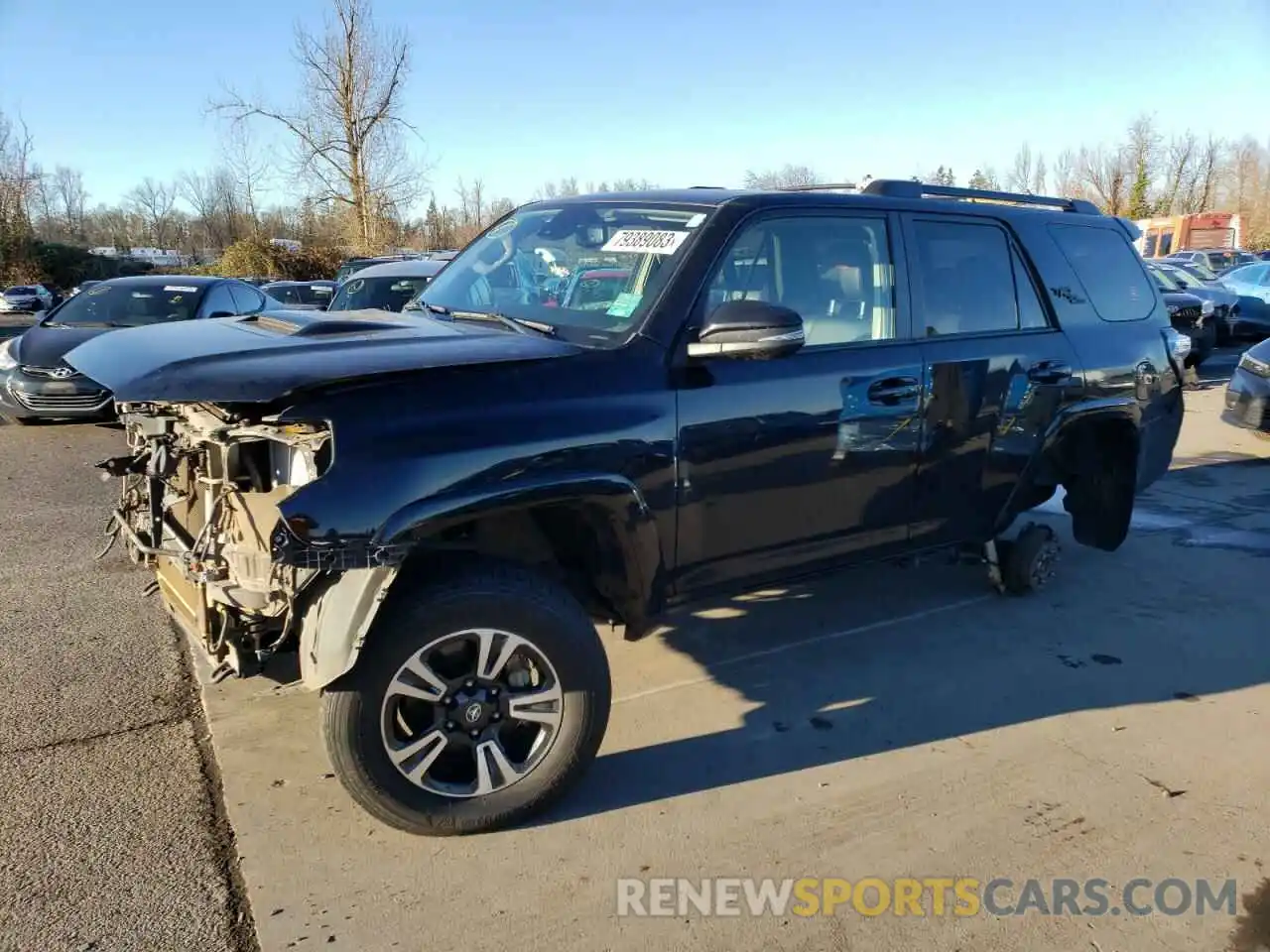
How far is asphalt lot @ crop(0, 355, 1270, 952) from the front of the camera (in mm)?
2691

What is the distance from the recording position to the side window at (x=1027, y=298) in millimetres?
4504

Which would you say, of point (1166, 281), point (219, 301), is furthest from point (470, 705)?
point (1166, 281)

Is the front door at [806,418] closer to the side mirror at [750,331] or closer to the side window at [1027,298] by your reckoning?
the side mirror at [750,331]

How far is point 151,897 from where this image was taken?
8.89 ft

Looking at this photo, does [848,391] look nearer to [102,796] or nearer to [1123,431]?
[1123,431]

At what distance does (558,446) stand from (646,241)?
1.04 m

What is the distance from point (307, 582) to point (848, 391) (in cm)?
208

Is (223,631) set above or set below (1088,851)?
above

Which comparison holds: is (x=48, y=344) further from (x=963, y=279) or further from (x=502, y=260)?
(x=963, y=279)

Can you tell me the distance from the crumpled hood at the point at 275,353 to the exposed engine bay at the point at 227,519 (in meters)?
0.14

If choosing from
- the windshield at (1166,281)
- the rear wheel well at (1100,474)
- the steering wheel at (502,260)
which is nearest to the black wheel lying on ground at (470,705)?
the steering wheel at (502,260)

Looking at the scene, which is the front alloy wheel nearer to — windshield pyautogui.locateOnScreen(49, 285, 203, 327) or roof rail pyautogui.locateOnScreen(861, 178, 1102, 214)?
roof rail pyautogui.locateOnScreen(861, 178, 1102, 214)

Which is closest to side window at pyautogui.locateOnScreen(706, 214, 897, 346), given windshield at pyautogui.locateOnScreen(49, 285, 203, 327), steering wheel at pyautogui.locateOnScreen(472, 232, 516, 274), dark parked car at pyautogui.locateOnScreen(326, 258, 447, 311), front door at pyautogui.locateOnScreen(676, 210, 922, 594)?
front door at pyautogui.locateOnScreen(676, 210, 922, 594)

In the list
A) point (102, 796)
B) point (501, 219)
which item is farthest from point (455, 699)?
point (501, 219)
